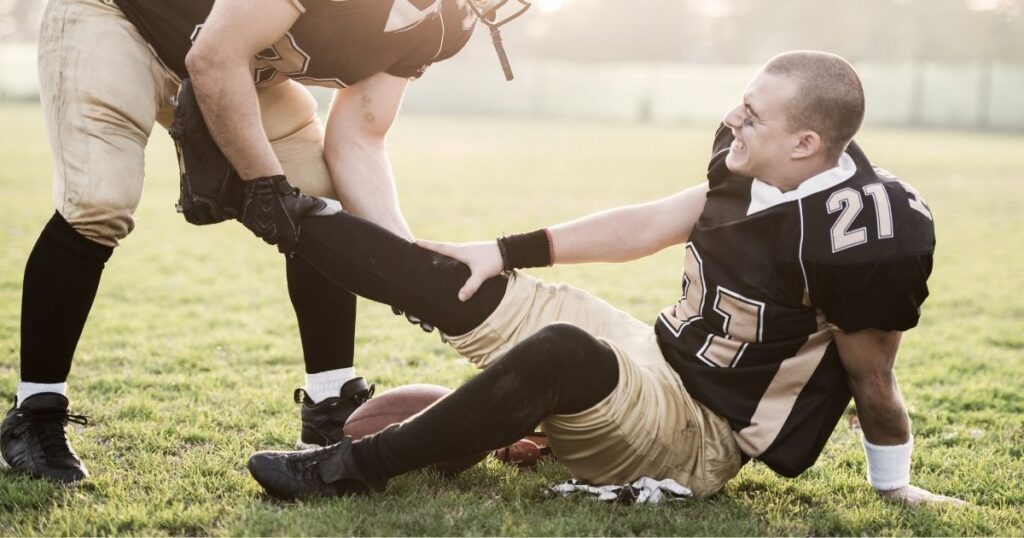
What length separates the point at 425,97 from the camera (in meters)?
42.8

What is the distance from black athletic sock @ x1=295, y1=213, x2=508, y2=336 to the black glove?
3cm

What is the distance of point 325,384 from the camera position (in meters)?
3.64

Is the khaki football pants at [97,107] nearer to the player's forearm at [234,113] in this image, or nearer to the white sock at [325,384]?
the player's forearm at [234,113]

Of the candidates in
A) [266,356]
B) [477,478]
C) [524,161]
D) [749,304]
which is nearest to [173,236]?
[266,356]

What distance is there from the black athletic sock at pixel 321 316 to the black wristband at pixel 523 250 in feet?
2.27

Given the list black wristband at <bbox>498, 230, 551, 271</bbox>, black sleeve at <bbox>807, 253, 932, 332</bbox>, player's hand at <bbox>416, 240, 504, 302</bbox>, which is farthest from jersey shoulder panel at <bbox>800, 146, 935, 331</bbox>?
player's hand at <bbox>416, 240, 504, 302</bbox>

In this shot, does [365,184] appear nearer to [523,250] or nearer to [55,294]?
[523,250]

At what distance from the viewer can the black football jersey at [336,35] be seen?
3.19 meters

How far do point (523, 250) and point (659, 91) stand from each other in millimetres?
40641

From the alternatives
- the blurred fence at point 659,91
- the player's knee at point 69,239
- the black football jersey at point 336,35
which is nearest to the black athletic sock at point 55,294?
the player's knee at point 69,239

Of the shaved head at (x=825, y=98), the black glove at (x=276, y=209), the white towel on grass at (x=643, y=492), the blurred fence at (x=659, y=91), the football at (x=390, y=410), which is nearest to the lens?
the shaved head at (x=825, y=98)

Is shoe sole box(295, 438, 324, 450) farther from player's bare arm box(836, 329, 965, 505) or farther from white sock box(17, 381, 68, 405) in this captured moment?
player's bare arm box(836, 329, 965, 505)

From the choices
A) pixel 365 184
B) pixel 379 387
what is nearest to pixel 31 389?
pixel 365 184

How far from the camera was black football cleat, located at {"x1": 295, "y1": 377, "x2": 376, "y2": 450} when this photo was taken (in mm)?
3580
